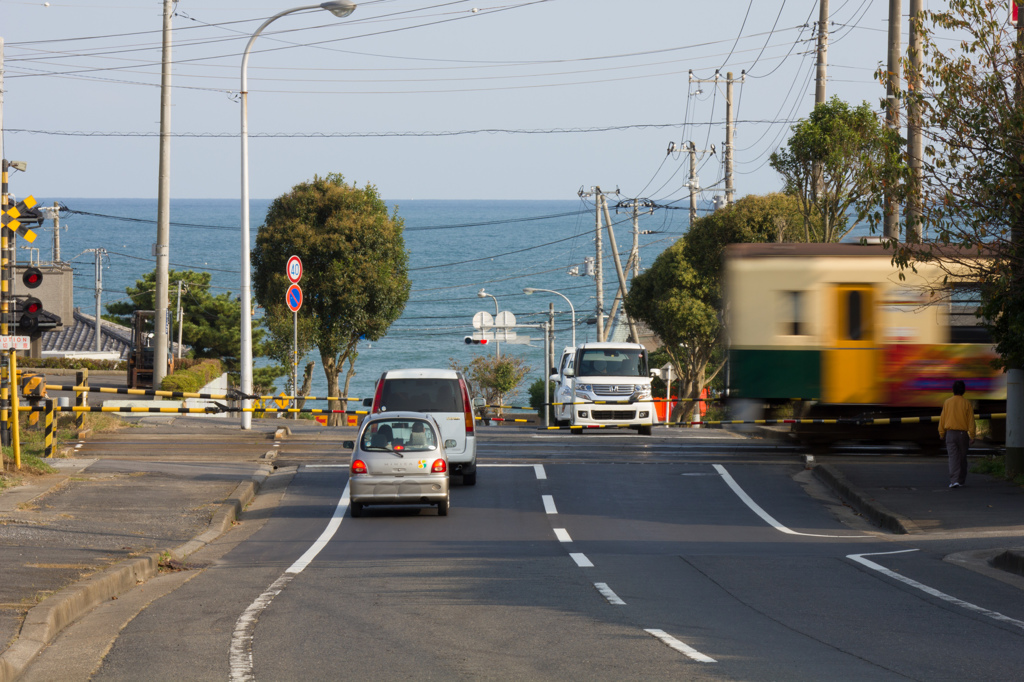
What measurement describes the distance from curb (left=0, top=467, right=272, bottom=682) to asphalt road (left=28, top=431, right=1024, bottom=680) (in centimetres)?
20

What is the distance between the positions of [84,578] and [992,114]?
39.3 ft

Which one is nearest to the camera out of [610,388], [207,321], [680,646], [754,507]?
[680,646]

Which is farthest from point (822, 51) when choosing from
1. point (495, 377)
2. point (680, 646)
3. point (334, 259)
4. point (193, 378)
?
point (495, 377)

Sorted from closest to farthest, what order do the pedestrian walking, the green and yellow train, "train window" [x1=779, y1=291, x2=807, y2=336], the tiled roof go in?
the pedestrian walking
the green and yellow train
"train window" [x1=779, y1=291, x2=807, y2=336]
the tiled roof

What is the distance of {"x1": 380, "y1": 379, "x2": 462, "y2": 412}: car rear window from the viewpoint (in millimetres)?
19312

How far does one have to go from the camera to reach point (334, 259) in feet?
120

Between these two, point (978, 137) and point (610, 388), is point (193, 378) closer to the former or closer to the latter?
point (610, 388)

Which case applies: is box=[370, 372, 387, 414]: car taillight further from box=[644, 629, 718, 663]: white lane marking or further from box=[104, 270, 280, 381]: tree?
box=[104, 270, 280, 381]: tree

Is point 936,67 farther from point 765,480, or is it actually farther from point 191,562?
point 191,562

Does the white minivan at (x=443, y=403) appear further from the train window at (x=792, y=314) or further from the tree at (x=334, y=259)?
the tree at (x=334, y=259)

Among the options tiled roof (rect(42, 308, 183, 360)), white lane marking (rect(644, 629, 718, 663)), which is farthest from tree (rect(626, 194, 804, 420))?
tiled roof (rect(42, 308, 183, 360))

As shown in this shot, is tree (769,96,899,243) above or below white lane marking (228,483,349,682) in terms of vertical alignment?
above

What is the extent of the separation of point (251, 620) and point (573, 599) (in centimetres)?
275

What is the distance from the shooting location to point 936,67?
14836 millimetres
